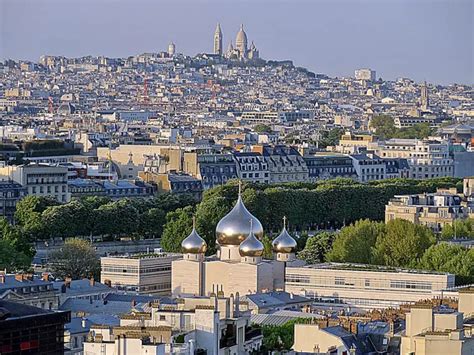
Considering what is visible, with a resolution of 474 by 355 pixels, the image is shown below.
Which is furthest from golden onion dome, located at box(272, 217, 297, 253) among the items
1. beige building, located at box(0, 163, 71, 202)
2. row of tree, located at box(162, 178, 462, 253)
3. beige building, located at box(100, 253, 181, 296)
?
beige building, located at box(0, 163, 71, 202)

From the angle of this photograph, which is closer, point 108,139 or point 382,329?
point 382,329

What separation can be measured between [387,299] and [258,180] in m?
45.1

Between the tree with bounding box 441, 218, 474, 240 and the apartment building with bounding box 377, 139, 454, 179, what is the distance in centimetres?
3712

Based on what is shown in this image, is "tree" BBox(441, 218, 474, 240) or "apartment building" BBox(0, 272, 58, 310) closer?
"apartment building" BBox(0, 272, 58, 310)

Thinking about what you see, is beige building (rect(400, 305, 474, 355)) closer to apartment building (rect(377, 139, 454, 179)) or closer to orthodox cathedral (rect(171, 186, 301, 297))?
orthodox cathedral (rect(171, 186, 301, 297))

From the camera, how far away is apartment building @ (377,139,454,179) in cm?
10450

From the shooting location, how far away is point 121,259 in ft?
171

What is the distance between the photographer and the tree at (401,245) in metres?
55.7

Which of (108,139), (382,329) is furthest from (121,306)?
(108,139)

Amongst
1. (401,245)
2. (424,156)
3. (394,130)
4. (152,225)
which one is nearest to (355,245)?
(401,245)

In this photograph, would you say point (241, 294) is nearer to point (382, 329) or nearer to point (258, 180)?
point (382, 329)

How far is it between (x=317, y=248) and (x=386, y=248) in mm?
2017

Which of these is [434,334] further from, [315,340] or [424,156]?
[424,156]

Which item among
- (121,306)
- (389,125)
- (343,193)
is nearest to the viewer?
(121,306)
